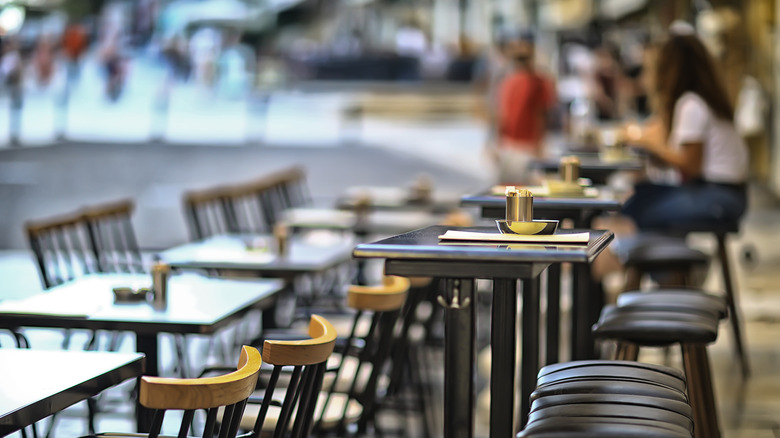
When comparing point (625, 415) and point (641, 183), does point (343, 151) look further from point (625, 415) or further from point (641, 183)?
point (625, 415)

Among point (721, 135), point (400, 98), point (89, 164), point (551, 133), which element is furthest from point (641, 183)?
point (400, 98)

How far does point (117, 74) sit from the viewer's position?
2233cm

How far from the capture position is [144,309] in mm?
3258

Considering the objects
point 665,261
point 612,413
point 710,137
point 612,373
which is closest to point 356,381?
point 612,373

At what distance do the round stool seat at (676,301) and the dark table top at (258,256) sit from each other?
4.35 ft

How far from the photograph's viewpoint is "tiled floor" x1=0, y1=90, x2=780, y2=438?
4.87m

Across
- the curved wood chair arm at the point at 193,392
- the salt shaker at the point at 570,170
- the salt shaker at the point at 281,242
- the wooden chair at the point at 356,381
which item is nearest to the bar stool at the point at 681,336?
the salt shaker at the point at 570,170

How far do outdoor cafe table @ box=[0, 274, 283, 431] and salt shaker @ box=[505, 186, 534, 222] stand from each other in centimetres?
90

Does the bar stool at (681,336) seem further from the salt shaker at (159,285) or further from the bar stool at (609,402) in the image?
the salt shaker at (159,285)

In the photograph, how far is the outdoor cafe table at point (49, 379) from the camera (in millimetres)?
2133

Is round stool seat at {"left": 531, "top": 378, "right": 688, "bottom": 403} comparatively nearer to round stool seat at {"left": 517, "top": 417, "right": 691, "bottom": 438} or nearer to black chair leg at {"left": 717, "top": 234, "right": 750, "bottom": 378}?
round stool seat at {"left": 517, "top": 417, "right": 691, "bottom": 438}

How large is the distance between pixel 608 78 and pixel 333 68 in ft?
61.0

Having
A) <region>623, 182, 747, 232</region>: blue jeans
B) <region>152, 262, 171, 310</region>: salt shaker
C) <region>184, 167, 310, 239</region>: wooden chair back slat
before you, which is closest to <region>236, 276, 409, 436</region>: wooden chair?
<region>152, 262, 171, 310</region>: salt shaker

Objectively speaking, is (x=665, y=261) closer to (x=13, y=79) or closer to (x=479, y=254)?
(x=479, y=254)
